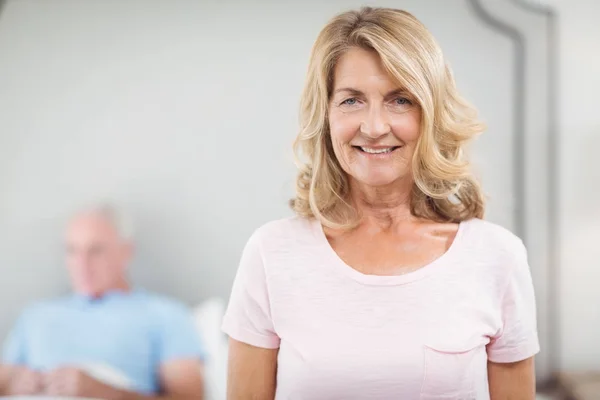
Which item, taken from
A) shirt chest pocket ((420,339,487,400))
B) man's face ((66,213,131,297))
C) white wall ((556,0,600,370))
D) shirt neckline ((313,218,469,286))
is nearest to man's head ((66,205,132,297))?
man's face ((66,213,131,297))

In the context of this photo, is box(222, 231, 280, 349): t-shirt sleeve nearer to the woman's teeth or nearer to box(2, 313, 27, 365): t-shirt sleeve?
the woman's teeth

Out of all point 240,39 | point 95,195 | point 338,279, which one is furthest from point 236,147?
point 338,279

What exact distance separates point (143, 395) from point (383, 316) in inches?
25.6

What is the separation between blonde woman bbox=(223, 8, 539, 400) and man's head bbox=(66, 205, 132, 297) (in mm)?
461

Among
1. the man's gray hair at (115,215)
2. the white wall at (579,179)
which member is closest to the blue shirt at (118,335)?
the man's gray hair at (115,215)

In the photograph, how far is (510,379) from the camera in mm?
1099

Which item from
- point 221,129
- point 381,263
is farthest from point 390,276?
point 221,129

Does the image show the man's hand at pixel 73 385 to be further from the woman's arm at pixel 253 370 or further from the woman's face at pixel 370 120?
the woman's face at pixel 370 120

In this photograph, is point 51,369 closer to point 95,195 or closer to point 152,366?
point 152,366

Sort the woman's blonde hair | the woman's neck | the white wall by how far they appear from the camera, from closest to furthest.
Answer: the woman's blonde hair, the woman's neck, the white wall

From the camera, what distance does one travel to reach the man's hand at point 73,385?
143 cm

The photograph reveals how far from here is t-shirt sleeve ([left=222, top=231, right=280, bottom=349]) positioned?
42.4 inches

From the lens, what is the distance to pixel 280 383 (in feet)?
3.51

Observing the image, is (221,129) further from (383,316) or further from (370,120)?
(383,316)
